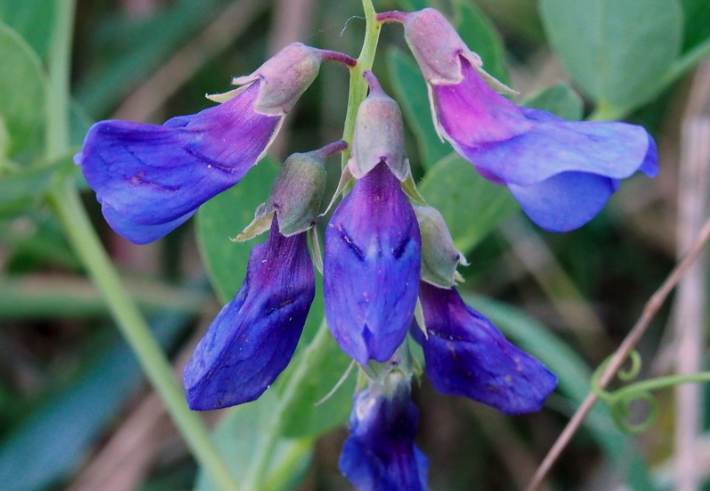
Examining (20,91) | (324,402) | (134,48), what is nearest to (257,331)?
(324,402)

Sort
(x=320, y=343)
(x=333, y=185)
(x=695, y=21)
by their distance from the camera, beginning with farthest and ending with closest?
(x=333, y=185)
(x=695, y=21)
(x=320, y=343)

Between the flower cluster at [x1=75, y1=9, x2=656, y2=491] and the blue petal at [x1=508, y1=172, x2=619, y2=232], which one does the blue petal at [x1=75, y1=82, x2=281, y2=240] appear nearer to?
the flower cluster at [x1=75, y1=9, x2=656, y2=491]

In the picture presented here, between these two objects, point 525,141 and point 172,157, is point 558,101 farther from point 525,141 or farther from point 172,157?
point 172,157

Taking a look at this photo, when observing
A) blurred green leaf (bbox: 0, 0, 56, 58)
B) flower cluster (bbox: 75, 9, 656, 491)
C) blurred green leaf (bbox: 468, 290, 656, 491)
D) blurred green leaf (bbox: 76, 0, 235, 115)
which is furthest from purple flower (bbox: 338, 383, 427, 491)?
blurred green leaf (bbox: 76, 0, 235, 115)

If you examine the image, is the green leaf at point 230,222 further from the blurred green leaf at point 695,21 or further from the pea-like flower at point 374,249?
the blurred green leaf at point 695,21

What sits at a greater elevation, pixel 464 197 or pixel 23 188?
pixel 23 188
